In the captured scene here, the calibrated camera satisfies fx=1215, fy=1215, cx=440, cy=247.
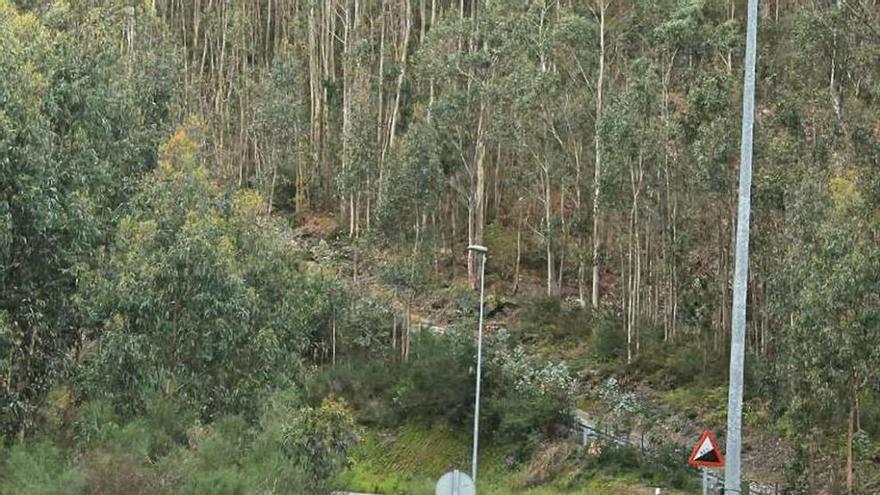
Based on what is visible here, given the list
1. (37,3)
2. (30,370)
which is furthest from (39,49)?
(37,3)

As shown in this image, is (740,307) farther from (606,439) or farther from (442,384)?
(442,384)

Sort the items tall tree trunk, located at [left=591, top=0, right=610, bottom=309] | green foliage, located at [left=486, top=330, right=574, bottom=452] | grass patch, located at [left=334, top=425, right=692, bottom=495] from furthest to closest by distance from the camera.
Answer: tall tree trunk, located at [left=591, top=0, right=610, bottom=309], green foliage, located at [left=486, top=330, right=574, bottom=452], grass patch, located at [left=334, top=425, right=692, bottom=495]

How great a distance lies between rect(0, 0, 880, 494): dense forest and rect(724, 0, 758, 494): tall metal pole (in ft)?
24.1

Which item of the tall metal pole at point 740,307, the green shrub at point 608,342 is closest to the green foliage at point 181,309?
the tall metal pole at point 740,307

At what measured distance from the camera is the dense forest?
65.0 ft

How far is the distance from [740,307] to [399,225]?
29.3 m

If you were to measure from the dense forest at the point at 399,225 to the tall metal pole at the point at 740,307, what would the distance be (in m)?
7.34

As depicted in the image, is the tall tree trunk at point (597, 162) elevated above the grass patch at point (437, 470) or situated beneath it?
elevated above

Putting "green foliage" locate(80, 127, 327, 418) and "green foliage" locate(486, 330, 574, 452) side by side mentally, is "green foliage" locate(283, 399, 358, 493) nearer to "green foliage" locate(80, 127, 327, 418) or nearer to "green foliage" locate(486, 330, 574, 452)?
"green foliage" locate(80, 127, 327, 418)

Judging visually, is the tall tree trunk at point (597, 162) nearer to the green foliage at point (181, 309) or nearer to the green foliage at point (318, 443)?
the green foliage at point (181, 309)

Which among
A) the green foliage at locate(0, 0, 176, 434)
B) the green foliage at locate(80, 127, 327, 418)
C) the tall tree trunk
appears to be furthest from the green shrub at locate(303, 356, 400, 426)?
the green foliage at locate(0, 0, 176, 434)

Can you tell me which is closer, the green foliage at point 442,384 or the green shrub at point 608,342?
the green foliage at point 442,384

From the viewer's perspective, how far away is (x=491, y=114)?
44281 mm

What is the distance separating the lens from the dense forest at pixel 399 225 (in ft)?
65.0
